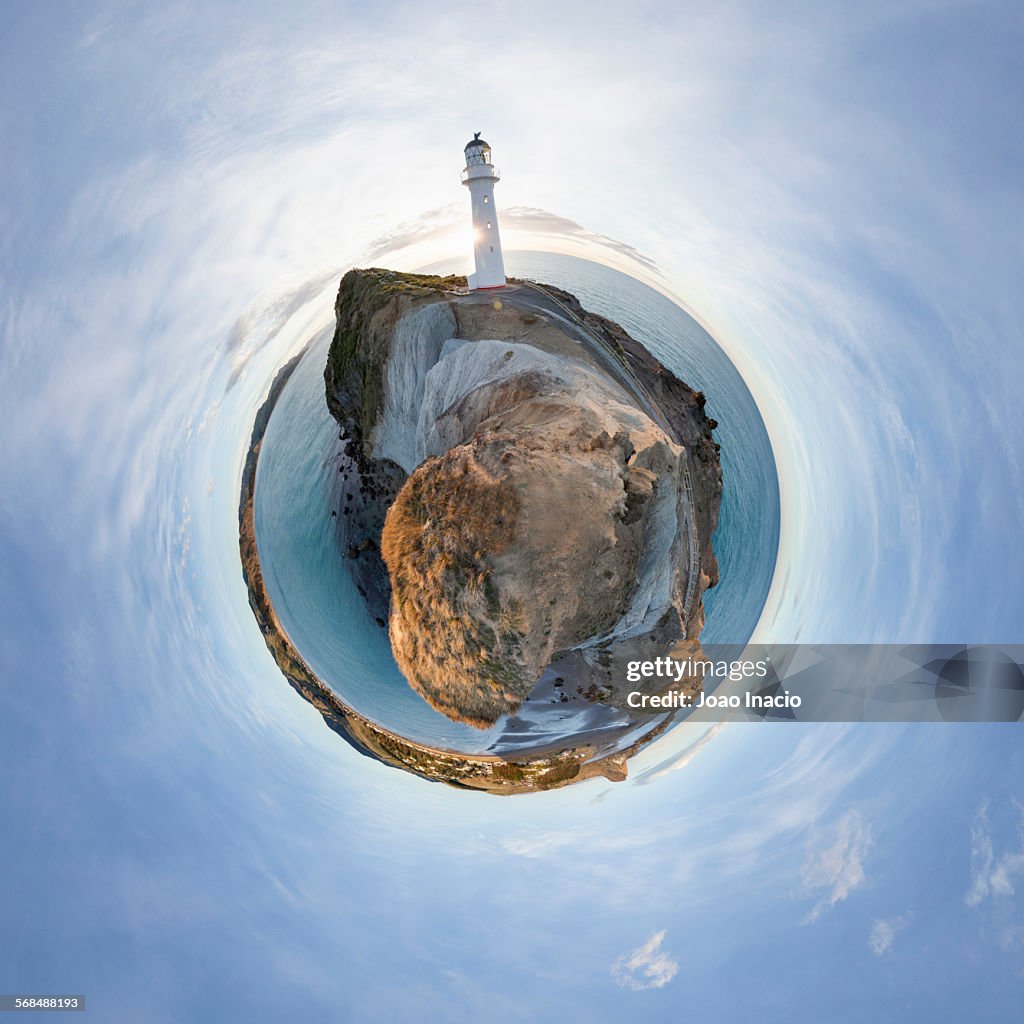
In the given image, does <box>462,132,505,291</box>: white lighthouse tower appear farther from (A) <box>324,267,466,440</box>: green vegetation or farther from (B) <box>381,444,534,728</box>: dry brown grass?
(B) <box>381,444,534,728</box>: dry brown grass

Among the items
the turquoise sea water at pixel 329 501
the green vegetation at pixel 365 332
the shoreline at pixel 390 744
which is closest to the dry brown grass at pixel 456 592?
the shoreline at pixel 390 744

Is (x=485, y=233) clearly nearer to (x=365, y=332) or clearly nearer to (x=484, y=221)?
(x=484, y=221)

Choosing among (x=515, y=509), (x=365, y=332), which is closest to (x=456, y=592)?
(x=515, y=509)

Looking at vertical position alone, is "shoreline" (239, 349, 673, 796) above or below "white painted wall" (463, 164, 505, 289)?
below

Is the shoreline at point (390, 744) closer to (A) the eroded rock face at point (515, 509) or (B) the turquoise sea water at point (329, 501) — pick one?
(B) the turquoise sea water at point (329, 501)

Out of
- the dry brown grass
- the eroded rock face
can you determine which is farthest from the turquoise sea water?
the dry brown grass

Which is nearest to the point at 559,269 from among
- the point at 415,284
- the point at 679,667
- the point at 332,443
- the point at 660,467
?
the point at 415,284
